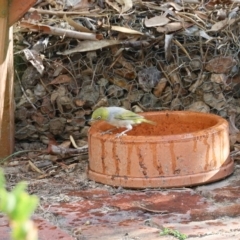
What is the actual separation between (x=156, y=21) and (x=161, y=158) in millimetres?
1455

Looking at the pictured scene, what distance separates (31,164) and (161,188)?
966mm

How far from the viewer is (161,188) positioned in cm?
273

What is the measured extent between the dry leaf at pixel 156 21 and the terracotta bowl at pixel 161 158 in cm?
119

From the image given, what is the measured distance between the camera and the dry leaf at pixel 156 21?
3.82 metres

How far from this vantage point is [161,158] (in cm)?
270

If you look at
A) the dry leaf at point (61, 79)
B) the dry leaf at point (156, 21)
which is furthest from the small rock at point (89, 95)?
the dry leaf at point (156, 21)

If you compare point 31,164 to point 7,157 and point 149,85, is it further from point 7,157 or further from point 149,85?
point 149,85

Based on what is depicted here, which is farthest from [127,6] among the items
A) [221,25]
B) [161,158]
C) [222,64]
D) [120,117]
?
[161,158]

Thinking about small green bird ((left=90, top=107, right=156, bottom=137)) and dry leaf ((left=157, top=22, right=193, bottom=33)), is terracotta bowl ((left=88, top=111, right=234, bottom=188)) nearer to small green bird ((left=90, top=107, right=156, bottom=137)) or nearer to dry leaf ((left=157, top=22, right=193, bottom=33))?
small green bird ((left=90, top=107, right=156, bottom=137))

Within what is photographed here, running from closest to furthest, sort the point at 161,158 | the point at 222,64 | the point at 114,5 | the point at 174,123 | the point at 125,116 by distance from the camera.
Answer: the point at 161,158, the point at 125,116, the point at 174,123, the point at 222,64, the point at 114,5

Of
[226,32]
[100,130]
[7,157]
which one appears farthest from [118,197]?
[226,32]

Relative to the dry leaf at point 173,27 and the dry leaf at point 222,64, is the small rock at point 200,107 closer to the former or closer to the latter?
the dry leaf at point 222,64

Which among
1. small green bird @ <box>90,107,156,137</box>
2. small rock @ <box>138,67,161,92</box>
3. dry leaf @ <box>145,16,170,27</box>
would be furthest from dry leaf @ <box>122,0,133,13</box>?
small green bird @ <box>90,107,156,137</box>

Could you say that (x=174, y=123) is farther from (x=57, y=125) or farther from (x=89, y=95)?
(x=57, y=125)
